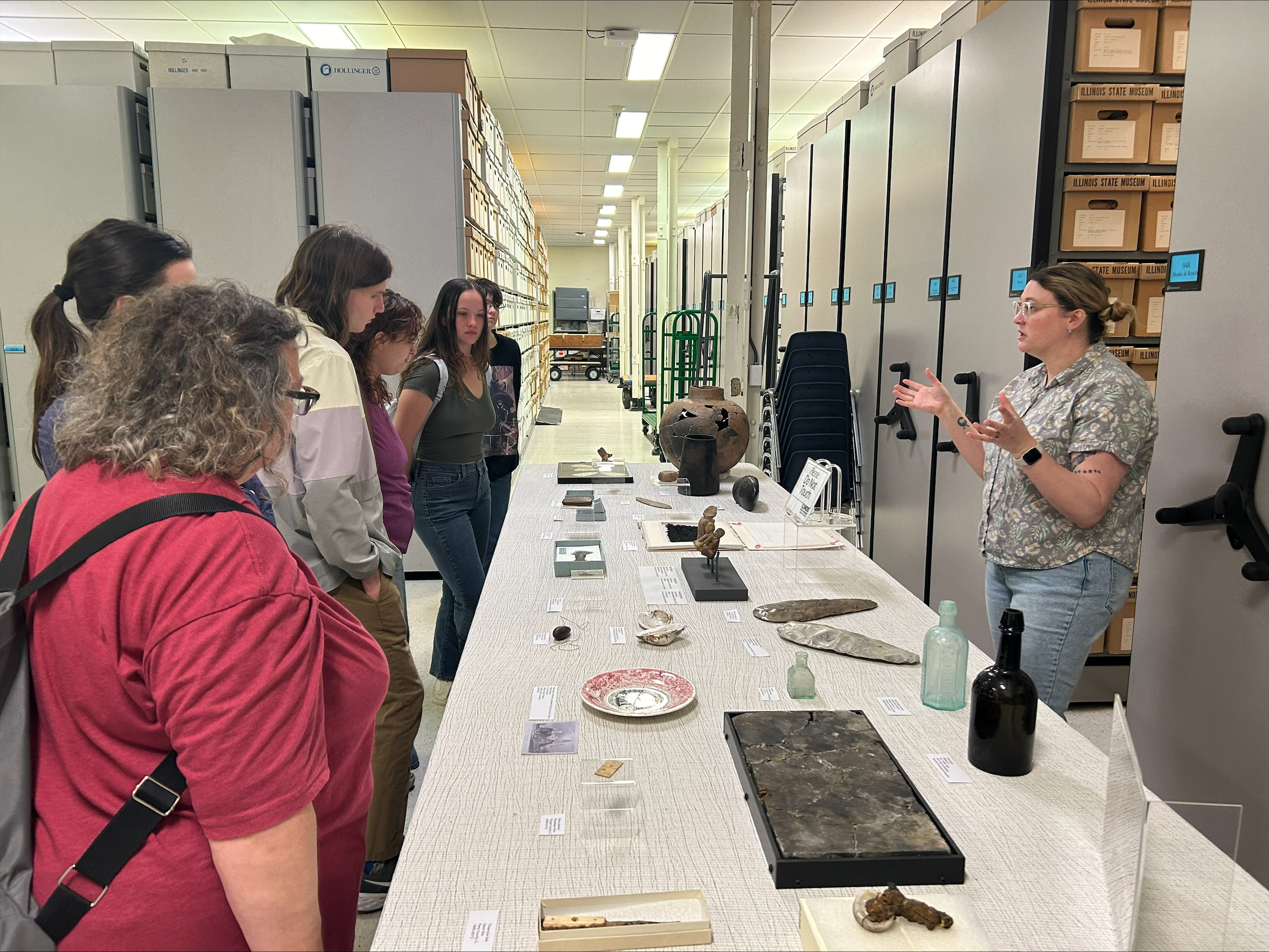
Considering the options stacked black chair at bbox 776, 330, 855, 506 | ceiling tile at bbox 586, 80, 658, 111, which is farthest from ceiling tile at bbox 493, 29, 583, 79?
stacked black chair at bbox 776, 330, 855, 506

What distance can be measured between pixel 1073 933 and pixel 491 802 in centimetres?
77

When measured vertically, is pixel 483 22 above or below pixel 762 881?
above

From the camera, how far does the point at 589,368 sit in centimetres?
2111

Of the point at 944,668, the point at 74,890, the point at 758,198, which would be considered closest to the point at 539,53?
the point at 758,198

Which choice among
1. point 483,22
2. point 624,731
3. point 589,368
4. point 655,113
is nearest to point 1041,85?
point 624,731

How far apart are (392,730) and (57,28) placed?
259 inches

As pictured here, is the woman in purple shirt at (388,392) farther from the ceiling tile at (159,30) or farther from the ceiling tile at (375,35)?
the ceiling tile at (159,30)

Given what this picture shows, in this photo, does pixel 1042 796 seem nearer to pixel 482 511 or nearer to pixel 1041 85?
pixel 482 511

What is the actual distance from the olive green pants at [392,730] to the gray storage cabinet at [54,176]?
3342mm

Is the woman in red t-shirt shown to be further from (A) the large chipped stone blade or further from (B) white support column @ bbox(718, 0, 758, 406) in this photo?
(B) white support column @ bbox(718, 0, 758, 406)

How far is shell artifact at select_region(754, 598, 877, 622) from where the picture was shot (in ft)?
6.50

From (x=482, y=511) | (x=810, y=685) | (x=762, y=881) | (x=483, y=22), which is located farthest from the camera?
(x=483, y=22)

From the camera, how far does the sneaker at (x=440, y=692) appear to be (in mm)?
3244

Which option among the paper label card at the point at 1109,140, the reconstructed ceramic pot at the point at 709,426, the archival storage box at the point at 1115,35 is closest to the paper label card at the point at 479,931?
the reconstructed ceramic pot at the point at 709,426
